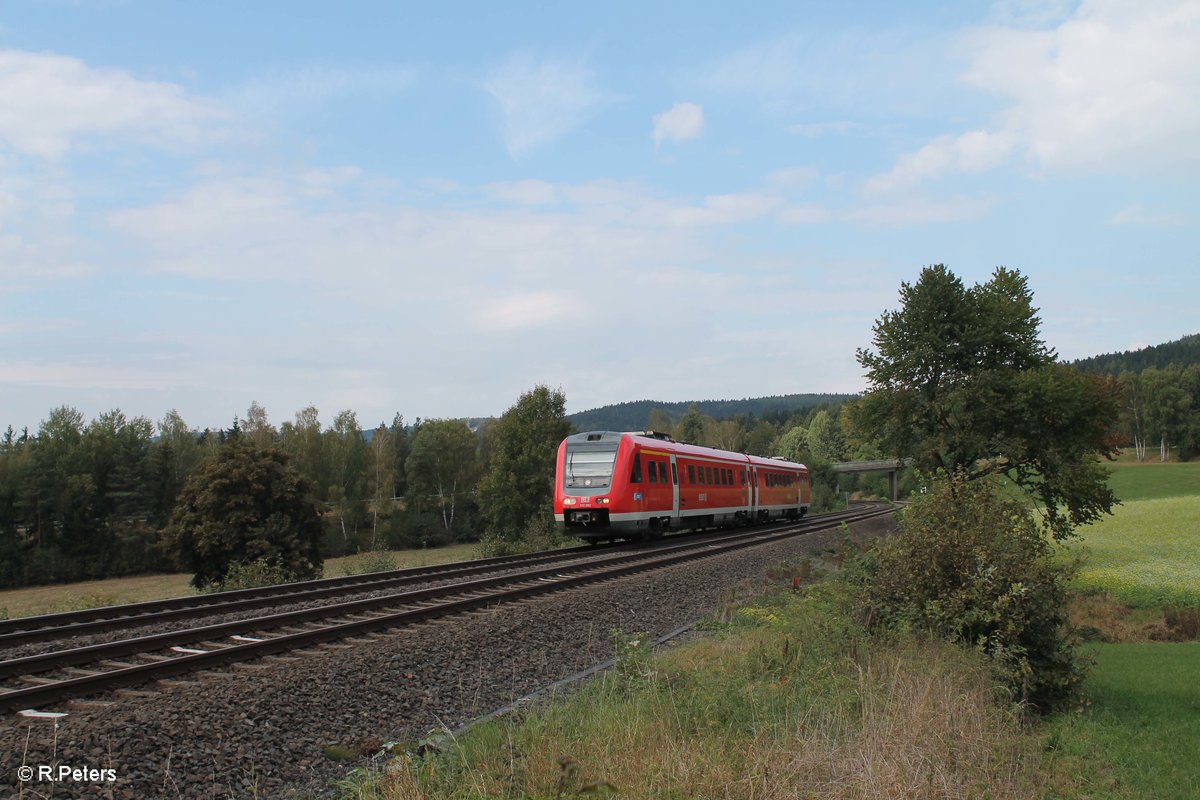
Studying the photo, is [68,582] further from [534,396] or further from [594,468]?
[594,468]

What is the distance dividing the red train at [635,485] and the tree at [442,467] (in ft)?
188

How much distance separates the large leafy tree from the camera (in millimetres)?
32062

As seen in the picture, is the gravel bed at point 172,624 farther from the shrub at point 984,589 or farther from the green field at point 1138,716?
the green field at point 1138,716

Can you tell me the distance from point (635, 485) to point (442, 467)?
2558 inches

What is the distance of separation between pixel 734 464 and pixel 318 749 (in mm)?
27993

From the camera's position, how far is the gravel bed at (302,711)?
5.36 meters

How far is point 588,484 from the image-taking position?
23781mm

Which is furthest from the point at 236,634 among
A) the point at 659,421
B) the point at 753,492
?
the point at 659,421

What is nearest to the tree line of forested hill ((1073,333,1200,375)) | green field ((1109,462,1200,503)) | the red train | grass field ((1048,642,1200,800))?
the red train

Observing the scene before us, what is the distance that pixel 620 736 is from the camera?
5492 mm

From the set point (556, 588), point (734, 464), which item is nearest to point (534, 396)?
point (734, 464)

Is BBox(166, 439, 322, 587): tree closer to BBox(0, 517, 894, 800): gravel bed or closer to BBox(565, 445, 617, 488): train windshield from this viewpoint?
BBox(565, 445, 617, 488): train windshield

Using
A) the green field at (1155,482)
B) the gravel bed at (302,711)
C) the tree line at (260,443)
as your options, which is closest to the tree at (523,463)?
the tree line at (260,443)

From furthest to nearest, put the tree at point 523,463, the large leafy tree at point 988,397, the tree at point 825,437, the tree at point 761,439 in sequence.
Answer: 1. the tree at point 761,439
2. the tree at point 825,437
3. the tree at point 523,463
4. the large leafy tree at point 988,397
